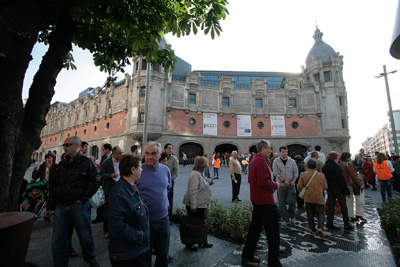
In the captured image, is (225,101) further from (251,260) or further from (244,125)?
(251,260)

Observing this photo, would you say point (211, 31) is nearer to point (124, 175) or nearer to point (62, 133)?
point (124, 175)

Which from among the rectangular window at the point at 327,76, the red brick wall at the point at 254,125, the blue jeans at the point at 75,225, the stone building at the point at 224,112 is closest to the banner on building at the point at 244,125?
the stone building at the point at 224,112

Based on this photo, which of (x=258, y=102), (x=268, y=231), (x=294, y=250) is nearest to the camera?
(x=268, y=231)

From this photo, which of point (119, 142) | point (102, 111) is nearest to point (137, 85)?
point (119, 142)

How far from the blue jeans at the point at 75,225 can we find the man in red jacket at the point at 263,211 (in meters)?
2.52

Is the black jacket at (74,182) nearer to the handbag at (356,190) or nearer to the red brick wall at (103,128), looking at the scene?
the handbag at (356,190)

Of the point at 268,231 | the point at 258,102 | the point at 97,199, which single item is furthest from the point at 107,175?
the point at 258,102

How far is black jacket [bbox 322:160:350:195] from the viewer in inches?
199

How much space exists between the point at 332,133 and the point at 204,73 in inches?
985

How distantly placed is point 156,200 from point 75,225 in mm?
1391

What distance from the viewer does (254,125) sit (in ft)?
89.0

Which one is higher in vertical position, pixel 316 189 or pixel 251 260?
pixel 316 189

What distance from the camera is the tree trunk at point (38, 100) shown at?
117 inches

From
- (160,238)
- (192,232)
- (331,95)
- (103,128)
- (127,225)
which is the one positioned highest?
(331,95)
